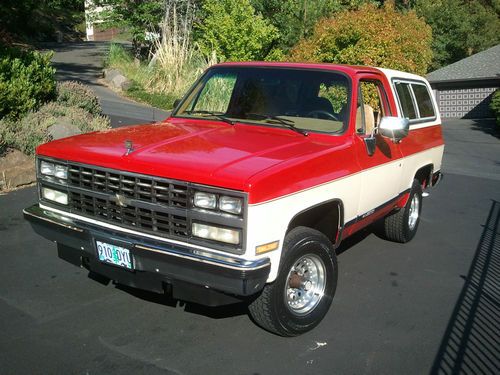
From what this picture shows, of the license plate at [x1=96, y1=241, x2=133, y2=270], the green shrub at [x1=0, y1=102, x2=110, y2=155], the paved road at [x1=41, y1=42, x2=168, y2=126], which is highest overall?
the license plate at [x1=96, y1=241, x2=133, y2=270]

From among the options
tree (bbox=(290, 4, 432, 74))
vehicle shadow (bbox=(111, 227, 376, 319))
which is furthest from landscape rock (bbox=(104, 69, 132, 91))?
vehicle shadow (bbox=(111, 227, 376, 319))

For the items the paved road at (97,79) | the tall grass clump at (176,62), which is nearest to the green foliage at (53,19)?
the paved road at (97,79)

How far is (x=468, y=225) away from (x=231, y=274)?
5.17 m

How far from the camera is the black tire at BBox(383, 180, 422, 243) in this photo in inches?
244

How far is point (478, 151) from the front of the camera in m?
15.6

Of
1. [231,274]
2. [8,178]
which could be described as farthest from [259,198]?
[8,178]

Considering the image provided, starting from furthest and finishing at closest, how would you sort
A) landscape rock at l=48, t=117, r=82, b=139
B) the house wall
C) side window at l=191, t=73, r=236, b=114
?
the house wall
landscape rock at l=48, t=117, r=82, b=139
side window at l=191, t=73, r=236, b=114

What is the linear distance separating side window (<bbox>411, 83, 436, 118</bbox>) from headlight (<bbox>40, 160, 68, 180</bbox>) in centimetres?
413

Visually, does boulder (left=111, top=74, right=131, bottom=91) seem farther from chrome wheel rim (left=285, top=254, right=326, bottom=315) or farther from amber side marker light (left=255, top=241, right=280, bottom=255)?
amber side marker light (left=255, top=241, right=280, bottom=255)

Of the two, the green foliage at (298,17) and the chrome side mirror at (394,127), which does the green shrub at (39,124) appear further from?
the green foliage at (298,17)

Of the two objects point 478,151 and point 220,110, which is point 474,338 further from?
point 478,151

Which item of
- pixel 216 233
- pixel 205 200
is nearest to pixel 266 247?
pixel 216 233

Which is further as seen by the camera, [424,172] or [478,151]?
[478,151]

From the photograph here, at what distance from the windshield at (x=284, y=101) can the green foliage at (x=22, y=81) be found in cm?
482
